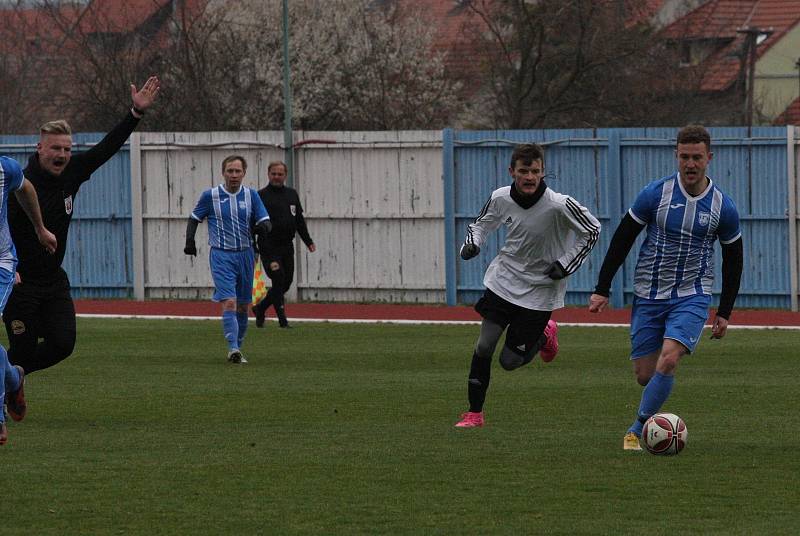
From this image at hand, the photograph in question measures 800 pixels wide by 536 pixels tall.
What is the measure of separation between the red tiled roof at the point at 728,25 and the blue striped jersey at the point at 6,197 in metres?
35.3

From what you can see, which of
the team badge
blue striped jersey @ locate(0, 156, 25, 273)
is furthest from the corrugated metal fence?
blue striped jersey @ locate(0, 156, 25, 273)

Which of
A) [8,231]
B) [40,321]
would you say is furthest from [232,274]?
[8,231]

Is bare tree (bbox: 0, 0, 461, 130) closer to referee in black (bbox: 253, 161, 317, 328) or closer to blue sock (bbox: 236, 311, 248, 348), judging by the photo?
referee in black (bbox: 253, 161, 317, 328)

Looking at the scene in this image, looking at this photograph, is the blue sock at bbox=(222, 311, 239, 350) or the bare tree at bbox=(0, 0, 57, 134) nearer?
the blue sock at bbox=(222, 311, 239, 350)

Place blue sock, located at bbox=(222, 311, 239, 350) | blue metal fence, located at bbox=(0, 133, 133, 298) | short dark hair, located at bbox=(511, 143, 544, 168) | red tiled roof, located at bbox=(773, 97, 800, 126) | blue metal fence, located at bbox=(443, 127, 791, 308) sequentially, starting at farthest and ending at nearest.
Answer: red tiled roof, located at bbox=(773, 97, 800, 126) → blue metal fence, located at bbox=(0, 133, 133, 298) → blue metal fence, located at bbox=(443, 127, 791, 308) → blue sock, located at bbox=(222, 311, 239, 350) → short dark hair, located at bbox=(511, 143, 544, 168)

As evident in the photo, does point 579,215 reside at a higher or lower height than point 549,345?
higher

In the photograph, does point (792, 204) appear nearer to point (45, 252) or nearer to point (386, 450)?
point (45, 252)

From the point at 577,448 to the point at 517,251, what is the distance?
164 centimetres

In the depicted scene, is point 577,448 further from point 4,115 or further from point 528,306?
point 4,115

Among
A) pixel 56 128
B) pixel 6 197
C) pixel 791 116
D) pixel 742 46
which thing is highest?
pixel 742 46

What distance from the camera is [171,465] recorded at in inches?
352

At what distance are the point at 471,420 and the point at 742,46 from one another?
41977mm

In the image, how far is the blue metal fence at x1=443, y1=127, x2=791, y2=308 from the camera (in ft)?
74.3

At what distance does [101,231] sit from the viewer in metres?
26.8
